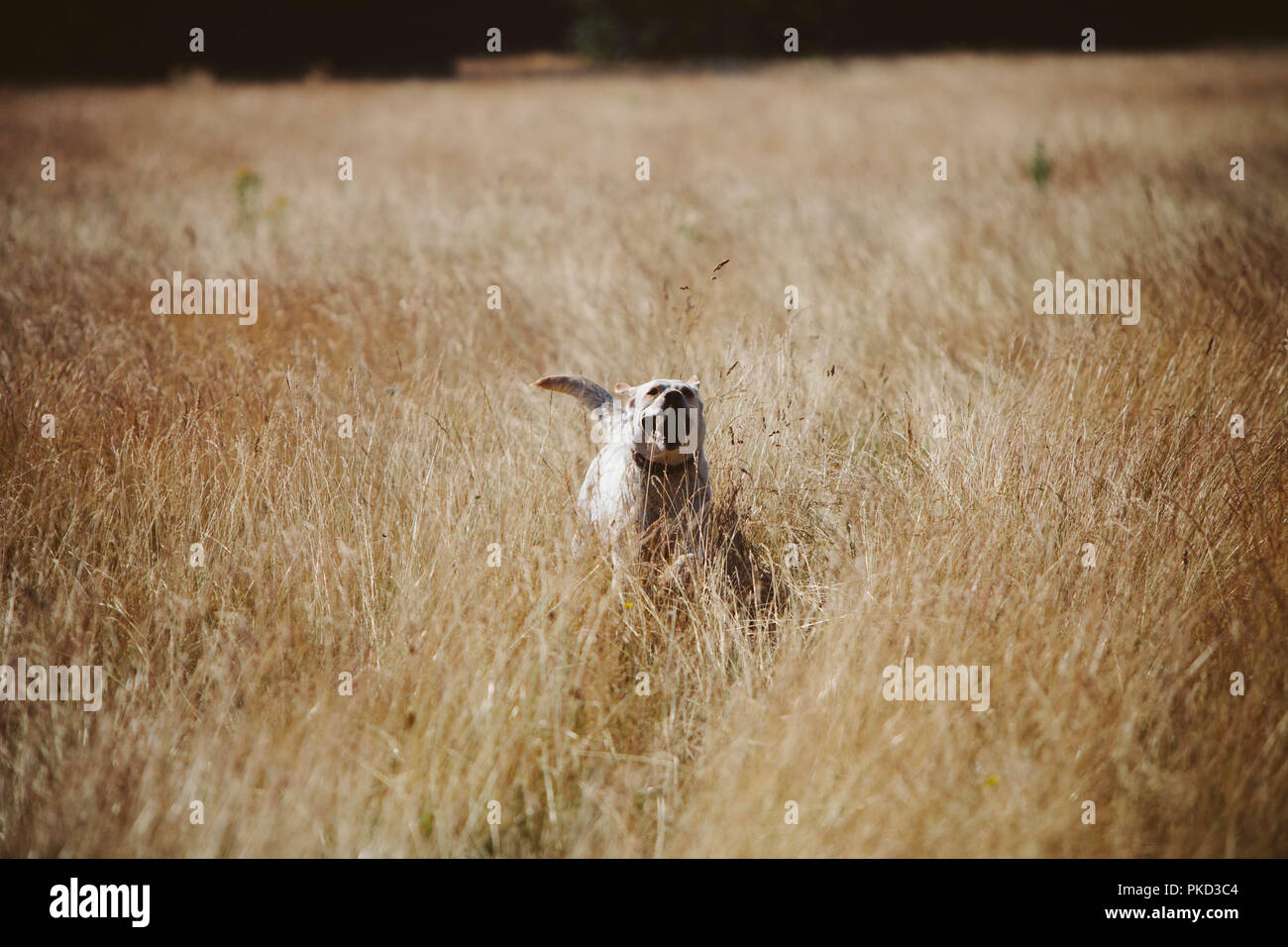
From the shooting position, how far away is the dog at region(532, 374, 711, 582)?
220 cm

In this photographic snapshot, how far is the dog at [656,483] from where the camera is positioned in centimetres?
220

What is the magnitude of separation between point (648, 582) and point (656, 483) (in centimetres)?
29

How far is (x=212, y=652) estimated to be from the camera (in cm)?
212

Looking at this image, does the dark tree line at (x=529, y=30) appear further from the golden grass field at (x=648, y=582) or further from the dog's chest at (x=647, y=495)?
the dog's chest at (x=647, y=495)

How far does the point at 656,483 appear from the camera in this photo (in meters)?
2.34

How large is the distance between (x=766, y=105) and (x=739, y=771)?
47.0 ft

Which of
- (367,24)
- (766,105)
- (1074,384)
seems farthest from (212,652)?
Result: (367,24)

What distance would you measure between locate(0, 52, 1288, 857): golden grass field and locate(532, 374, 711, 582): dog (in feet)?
0.45

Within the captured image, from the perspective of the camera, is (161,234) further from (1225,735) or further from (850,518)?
(1225,735)
